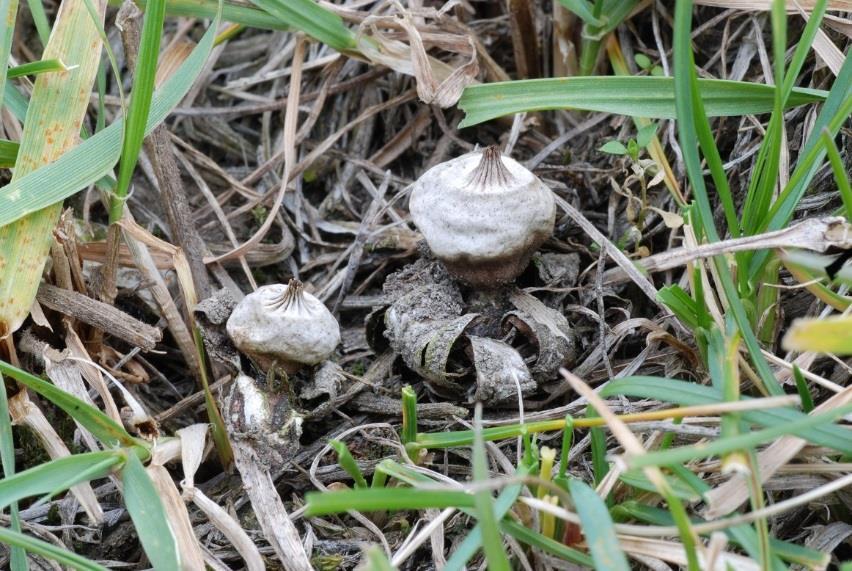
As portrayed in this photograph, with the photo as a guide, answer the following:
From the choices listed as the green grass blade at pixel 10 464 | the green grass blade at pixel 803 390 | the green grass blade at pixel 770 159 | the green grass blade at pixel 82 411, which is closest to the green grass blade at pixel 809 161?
the green grass blade at pixel 770 159

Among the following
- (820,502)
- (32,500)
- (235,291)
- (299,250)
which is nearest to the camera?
(820,502)

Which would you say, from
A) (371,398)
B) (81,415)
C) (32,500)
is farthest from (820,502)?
(32,500)

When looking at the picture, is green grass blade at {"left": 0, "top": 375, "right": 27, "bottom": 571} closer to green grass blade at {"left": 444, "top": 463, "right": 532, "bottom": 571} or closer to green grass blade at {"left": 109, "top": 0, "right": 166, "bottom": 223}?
green grass blade at {"left": 109, "top": 0, "right": 166, "bottom": 223}

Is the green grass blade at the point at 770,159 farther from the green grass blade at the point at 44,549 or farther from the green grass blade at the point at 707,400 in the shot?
the green grass blade at the point at 44,549

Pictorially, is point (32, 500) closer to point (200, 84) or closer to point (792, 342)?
point (200, 84)

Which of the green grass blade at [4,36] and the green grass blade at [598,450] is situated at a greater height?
the green grass blade at [4,36]

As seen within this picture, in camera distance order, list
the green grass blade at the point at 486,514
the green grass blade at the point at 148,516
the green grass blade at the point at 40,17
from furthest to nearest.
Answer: the green grass blade at the point at 40,17, the green grass blade at the point at 148,516, the green grass blade at the point at 486,514
